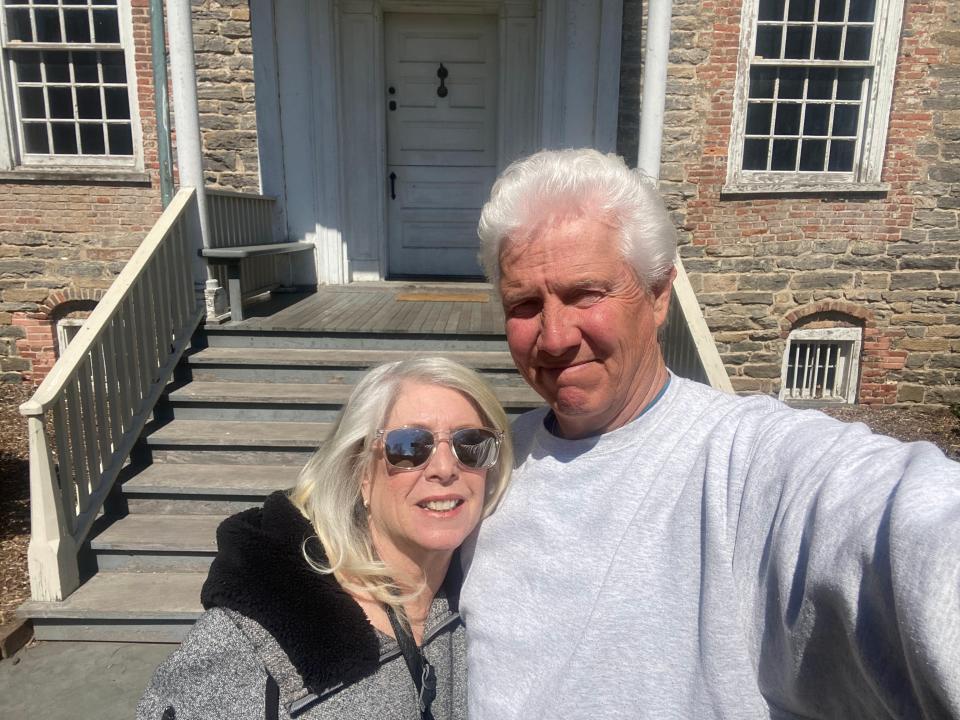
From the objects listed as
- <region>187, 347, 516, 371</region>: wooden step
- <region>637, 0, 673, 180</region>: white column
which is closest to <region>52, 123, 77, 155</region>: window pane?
<region>187, 347, 516, 371</region>: wooden step

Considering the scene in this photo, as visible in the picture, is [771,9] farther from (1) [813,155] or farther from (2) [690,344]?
(2) [690,344]

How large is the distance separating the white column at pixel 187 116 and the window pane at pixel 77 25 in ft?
8.99

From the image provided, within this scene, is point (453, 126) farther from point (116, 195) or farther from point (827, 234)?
point (827, 234)

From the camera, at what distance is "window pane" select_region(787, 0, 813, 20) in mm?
6043

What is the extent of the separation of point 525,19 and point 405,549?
5930mm

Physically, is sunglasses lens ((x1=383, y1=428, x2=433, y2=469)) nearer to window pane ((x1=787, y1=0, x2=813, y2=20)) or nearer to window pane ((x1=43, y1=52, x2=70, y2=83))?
window pane ((x1=787, y1=0, x2=813, y2=20))

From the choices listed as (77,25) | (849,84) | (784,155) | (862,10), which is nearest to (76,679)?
A: (77,25)

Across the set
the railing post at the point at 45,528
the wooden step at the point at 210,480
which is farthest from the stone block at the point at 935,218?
the railing post at the point at 45,528

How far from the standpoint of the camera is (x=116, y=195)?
6367 mm

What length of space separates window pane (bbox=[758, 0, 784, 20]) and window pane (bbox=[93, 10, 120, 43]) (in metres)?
6.26

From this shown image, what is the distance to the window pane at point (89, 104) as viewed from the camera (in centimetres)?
632

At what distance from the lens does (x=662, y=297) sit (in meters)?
1.34

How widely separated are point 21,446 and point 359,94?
4.41 m

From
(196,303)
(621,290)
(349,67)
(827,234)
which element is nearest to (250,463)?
(196,303)
